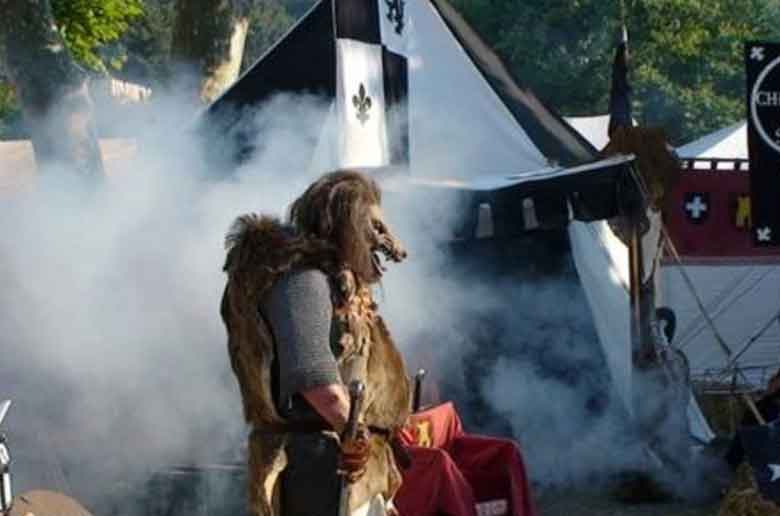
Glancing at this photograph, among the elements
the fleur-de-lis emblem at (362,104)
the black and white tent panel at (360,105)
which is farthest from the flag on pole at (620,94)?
the fleur-de-lis emblem at (362,104)

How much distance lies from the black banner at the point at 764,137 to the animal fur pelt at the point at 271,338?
3.41 m

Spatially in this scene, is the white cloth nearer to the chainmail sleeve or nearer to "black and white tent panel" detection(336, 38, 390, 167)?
the chainmail sleeve

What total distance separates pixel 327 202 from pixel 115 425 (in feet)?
7.71

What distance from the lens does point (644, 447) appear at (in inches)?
291

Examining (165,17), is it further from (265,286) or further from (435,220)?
(265,286)

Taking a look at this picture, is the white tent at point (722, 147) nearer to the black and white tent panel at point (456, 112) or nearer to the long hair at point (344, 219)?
the black and white tent panel at point (456, 112)

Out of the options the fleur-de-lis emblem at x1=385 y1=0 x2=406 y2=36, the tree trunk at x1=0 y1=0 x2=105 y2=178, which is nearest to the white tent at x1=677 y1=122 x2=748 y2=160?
the fleur-de-lis emblem at x1=385 y1=0 x2=406 y2=36

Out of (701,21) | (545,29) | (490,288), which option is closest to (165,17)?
(545,29)

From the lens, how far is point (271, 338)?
3.35m

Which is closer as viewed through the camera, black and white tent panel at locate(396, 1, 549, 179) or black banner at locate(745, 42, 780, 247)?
black banner at locate(745, 42, 780, 247)

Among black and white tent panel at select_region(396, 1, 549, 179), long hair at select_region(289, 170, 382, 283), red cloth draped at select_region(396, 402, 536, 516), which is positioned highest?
black and white tent panel at select_region(396, 1, 549, 179)

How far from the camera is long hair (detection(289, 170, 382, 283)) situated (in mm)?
3471

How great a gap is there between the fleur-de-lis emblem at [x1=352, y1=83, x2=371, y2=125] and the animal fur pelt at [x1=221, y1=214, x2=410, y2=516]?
2980 millimetres

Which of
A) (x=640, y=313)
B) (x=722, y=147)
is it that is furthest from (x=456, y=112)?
(x=722, y=147)
